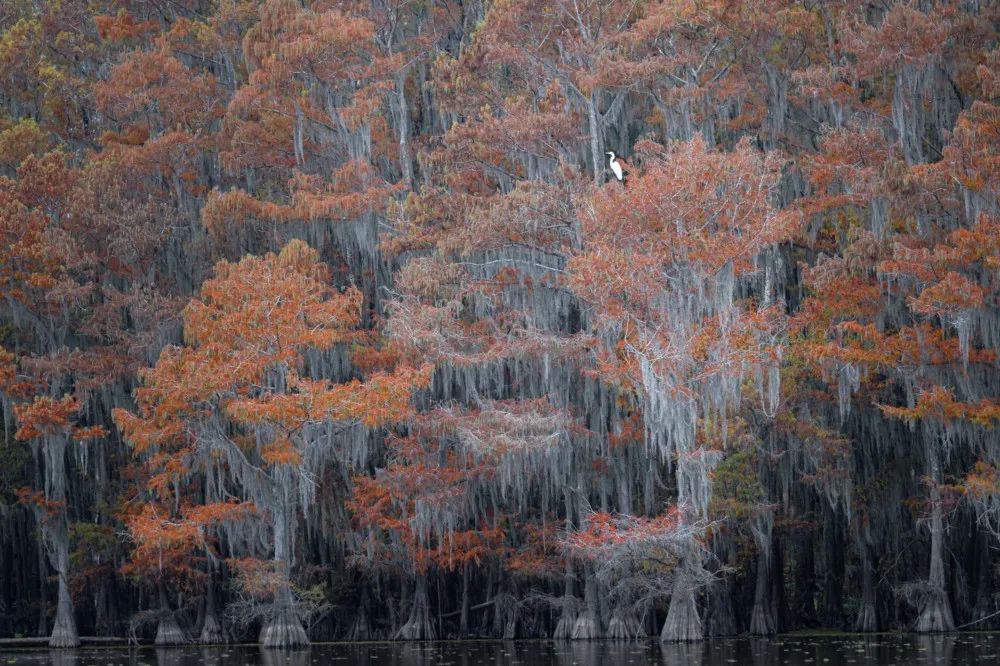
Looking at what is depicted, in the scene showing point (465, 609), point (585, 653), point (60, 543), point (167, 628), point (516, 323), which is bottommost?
point (585, 653)

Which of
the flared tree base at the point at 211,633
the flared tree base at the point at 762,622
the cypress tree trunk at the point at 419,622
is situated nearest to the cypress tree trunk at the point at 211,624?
the flared tree base at the point at 211,633

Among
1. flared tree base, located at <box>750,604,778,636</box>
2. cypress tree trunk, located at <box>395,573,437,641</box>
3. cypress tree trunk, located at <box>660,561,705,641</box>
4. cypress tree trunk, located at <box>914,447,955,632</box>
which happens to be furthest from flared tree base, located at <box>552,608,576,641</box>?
cypress tree trunk, located at <box>914,447,955,632</box>

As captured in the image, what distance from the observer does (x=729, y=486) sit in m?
23.5

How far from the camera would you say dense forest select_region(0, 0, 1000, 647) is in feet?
74.9

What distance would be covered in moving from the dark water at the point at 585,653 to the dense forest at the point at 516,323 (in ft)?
3.95

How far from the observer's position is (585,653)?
69.0ft

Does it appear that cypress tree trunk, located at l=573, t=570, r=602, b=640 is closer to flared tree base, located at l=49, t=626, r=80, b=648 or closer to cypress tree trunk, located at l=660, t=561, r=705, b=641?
cypress tree trunk, located at l=660, t=561, r=705, b=641

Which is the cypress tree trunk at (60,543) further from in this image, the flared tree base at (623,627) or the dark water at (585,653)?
the flared tree base at (623,627)

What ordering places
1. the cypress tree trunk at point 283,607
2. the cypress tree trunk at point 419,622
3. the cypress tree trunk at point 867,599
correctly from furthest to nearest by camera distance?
the cypress tree trunk at point 419,622, the cypress tree trunk at point 867,599, the cypress tree trunk at point 283,607

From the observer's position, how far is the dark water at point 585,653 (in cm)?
1842

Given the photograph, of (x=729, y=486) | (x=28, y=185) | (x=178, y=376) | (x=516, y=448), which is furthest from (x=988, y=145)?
(x=28, y=185)

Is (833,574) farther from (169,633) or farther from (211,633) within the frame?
(169,633)

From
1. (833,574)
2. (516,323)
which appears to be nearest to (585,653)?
(516,323)

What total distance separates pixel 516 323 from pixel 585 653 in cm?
648
